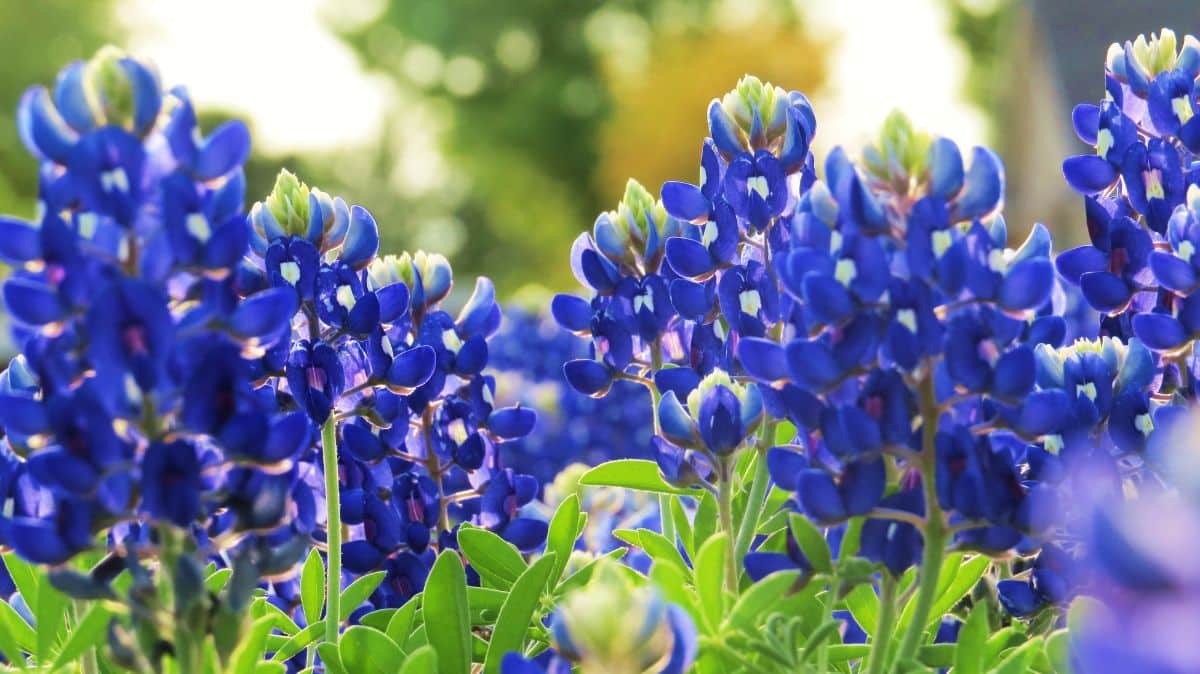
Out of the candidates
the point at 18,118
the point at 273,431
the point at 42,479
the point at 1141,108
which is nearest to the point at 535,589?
the point at 273,431

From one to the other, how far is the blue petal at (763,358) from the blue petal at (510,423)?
563 millimetres

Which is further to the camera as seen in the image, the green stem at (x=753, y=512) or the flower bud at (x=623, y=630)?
the green stem at (x=753, y=512)

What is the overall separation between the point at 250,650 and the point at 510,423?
583 millimetres

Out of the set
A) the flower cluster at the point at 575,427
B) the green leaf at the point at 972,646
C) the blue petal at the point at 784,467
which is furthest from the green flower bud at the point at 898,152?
the flower cluster at the point at 575,427

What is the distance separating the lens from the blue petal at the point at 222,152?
1052 mm

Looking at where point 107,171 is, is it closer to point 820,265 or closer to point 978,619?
point 820,265

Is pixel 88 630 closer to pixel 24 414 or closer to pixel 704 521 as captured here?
pixel 24 414

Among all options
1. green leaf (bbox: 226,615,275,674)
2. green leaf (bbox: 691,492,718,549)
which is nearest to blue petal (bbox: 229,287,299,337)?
green leaf (bbox: 226,615,275,674)

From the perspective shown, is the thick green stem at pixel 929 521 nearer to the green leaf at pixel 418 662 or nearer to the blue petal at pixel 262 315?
the green leaf at pixel 418 662

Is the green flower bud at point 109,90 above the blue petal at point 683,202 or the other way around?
the other way around

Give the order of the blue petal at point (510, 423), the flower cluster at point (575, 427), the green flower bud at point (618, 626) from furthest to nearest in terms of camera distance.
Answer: the flower cluster at point (575, 427), the blue petal at point (510, 423), the green flower bud at point (618, 626)

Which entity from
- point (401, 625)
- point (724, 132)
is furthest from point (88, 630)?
point (724, 132)

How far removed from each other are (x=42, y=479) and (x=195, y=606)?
0.47 feet

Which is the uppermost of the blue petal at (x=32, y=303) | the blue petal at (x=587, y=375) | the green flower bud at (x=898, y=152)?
the blue petal at (x=587, y=375)
